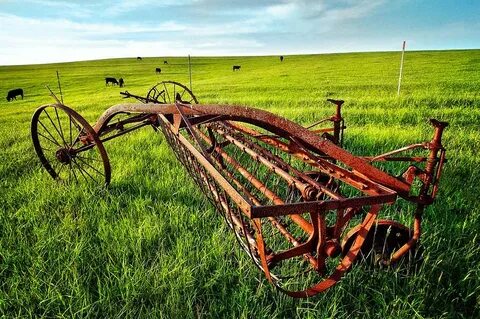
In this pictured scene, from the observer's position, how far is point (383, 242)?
237 cm

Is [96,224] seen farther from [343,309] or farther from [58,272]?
[343,309]

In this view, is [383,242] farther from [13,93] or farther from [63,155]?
[13,93]

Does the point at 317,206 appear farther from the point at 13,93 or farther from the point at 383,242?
the point at 13,93

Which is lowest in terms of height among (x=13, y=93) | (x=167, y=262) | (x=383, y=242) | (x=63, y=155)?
(x=167, y=262)

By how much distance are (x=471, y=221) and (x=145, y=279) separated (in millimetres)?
2871

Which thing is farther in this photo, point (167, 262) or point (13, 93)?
point (13, 93)

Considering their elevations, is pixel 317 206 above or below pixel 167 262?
above

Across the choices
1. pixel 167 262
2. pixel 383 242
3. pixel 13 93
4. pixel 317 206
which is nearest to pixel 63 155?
pixel 167 262

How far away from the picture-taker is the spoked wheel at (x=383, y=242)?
2252 mm

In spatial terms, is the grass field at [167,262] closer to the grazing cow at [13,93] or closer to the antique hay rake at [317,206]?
the antique hay rake at [317,206]

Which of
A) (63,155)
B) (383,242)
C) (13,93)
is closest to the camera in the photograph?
(383,242)

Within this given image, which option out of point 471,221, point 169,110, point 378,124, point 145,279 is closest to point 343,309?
point 145,279

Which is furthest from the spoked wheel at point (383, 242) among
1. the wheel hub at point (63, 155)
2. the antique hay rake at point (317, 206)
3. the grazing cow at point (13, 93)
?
the grazing cow at point (13, 93)

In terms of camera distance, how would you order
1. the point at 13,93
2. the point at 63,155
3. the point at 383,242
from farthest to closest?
→ the point at 13,93 < the point at 63,155 < the point at 383,242
